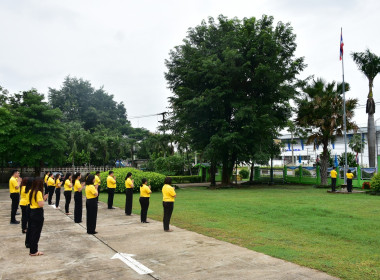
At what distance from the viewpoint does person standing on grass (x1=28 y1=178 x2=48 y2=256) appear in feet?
21.1

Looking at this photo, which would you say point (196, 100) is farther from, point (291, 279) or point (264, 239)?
point (291, 279)

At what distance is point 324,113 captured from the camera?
2694 cm

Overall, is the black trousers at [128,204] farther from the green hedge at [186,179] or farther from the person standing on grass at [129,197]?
the green hedge at [186,179]

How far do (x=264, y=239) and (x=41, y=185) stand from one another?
17.2 feet

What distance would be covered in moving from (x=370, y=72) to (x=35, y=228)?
2873 centimetres

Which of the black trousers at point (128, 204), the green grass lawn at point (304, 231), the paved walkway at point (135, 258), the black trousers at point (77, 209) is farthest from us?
the black trousers at point (128, 204)

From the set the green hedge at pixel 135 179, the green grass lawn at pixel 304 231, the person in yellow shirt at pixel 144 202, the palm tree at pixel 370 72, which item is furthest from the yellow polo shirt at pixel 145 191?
the palm tree at pixel 370 72

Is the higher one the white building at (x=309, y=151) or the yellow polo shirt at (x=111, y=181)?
the white building at (x=309, y=151)

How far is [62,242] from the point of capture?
7668mm

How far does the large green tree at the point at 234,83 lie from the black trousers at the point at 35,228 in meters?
19.0

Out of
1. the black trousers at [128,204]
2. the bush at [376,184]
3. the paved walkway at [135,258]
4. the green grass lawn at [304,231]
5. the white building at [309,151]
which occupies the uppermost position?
the white building at [309,151]

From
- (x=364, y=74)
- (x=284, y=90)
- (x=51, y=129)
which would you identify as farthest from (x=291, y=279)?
(x=51, y=129)

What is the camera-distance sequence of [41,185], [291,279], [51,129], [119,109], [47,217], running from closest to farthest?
[291,279] < [41,185] < [47,217] < [51,129] < [119,109]

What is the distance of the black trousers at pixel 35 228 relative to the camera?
6430mm
